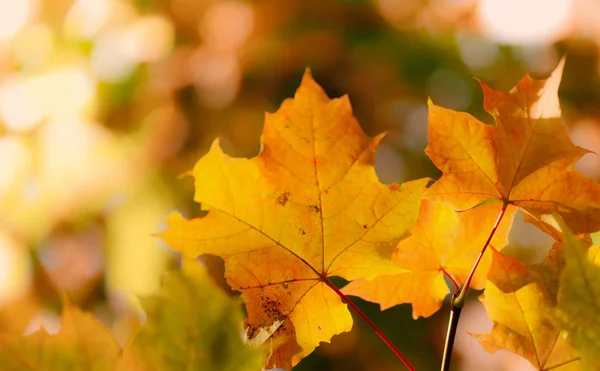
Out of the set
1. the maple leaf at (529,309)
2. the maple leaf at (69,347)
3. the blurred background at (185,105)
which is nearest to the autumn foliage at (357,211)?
the maple leaf at (529,309)

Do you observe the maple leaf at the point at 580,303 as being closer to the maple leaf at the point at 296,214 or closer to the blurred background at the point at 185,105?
the maple leaf at the point at 296,214

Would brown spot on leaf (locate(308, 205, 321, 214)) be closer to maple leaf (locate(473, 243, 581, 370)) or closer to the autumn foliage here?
the autumn foliage

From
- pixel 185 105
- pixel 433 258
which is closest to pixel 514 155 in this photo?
pixel 433 258

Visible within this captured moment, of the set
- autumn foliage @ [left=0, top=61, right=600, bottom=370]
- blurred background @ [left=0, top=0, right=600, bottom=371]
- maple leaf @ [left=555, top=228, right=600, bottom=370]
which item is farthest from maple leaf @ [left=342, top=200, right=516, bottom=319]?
blurred background @ [left=0, top=0, right=600, bottom=371]

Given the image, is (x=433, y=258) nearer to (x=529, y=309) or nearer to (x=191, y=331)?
(x=529, y=309)

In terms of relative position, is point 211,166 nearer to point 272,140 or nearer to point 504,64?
point 272,140
